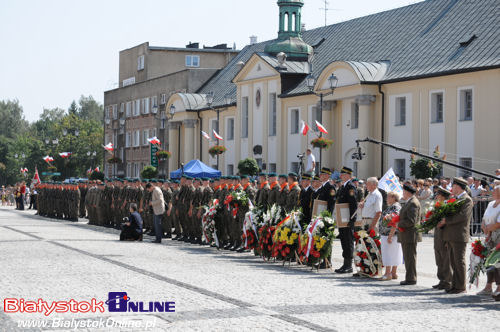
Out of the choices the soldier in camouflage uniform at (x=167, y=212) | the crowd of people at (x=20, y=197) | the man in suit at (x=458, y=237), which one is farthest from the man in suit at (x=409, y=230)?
the crowd of people at (x=20, y=197)

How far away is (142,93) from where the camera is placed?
7575 centimetres

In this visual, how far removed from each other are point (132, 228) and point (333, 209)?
8.67 metres

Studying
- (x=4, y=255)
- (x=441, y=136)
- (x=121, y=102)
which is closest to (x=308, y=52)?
(x=441, y=136)

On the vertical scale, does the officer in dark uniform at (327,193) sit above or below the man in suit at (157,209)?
above

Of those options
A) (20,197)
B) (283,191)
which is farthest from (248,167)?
(283,191)

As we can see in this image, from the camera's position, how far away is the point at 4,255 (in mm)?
19703

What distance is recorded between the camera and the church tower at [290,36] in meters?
53.4

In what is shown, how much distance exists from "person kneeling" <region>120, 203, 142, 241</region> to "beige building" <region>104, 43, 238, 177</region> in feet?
143

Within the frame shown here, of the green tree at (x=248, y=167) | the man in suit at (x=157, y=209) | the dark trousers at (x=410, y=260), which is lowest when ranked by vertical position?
the dark trousers at (x=410, y=260)

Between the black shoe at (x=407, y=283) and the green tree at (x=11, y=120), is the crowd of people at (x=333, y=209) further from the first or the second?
the green tree at (x=11, y=120)

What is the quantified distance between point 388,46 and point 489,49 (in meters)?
9.60

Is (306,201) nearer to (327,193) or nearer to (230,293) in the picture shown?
(327,193)

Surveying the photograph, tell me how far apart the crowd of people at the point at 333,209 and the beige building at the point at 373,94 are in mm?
9606

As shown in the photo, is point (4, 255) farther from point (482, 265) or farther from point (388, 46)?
point (388, 46)
